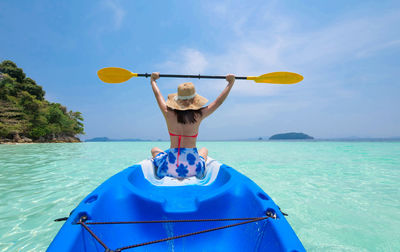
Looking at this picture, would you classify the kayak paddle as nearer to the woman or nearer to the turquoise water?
the woman

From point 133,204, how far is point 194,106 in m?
1.31

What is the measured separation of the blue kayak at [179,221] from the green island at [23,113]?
29476mm

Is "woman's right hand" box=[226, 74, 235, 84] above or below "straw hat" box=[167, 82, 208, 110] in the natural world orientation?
above

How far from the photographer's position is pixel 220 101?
7.96ft

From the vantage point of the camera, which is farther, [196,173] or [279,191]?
[279,191]

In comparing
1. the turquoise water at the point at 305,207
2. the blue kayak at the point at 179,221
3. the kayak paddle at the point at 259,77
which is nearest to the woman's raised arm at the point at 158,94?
the kayak paddle at the point at 259,77

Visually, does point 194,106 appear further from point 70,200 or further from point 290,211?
point 70,200

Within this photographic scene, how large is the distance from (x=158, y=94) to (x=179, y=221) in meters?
1.86

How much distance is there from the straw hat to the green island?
2921 centimetres

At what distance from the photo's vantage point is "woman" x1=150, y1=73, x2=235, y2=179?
2.25m

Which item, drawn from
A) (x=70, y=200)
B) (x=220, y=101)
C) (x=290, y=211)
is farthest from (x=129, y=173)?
(x=290, y=211)

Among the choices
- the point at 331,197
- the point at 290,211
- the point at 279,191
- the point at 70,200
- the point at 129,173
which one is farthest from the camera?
the point at 279,191

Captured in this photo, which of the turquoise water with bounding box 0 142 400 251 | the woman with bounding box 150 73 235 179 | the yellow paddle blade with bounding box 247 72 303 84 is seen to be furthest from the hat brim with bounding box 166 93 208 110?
the turquoise water with bounding box 0 142 400 251

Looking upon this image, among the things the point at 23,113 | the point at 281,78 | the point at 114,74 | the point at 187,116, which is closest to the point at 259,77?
the point at 281,78
